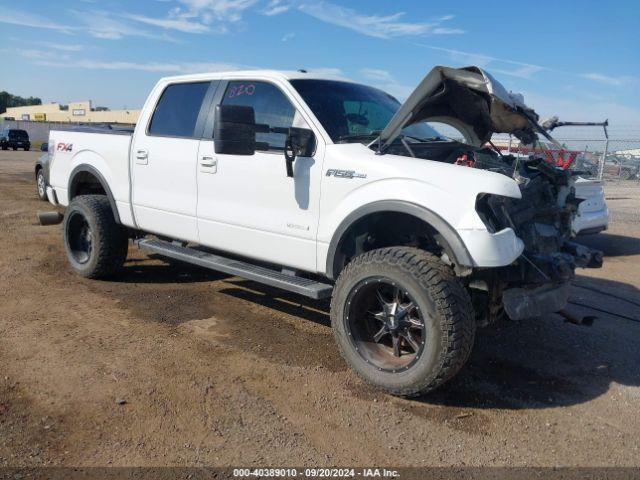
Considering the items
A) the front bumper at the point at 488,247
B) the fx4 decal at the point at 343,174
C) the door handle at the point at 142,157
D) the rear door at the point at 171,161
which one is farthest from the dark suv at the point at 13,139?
the front bumper at the point at 488,247

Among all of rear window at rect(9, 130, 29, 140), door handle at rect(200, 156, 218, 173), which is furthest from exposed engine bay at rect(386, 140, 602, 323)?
rear window at rect(9, 130, 29, 140)

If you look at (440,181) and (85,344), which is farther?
(85,344)

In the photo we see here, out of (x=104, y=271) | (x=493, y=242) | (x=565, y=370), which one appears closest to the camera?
(x=493, y=242)

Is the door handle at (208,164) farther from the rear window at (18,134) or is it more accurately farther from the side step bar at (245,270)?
the rear window at (18,134)

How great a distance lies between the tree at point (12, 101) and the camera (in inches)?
4459

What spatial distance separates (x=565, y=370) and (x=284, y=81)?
313 cm

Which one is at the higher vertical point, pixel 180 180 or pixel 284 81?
pixel 284 81

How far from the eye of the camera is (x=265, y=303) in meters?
5.82

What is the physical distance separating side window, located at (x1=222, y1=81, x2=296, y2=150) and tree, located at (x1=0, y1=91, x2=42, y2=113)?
A: 401 ft

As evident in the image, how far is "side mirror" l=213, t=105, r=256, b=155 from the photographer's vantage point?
13.3 feet

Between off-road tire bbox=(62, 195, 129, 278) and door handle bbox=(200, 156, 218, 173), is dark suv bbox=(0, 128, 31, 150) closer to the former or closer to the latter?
off-road tire bbox=(62, 195, 129, 278)

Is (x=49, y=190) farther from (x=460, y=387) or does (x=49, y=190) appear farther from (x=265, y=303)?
(x=460, y=387)

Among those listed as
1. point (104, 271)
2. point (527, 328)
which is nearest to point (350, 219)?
point (527, 328)

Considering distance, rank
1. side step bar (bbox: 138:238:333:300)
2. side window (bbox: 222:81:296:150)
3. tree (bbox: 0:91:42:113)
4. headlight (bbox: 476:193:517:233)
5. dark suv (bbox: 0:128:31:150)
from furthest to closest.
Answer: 1. tree (bbox: 0:91:42:113)
2. dark suv (bbox: 0:128:31:150)
3. side window (bbox: 222:81:296:150)
4. side step bar (bbox: 138:238:333:300)
5. headlight (bbox: 476:193:517:233)
